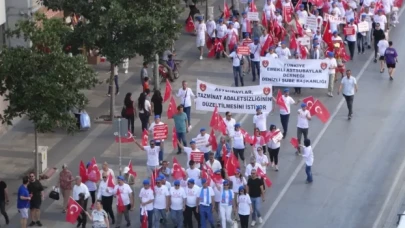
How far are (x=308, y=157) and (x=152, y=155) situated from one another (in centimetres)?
388

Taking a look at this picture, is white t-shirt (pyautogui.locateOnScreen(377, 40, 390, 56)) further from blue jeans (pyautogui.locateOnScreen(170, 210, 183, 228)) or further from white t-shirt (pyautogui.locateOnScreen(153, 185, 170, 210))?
white t-shirt (pyautogui.locateOnScreen(153, 185, 170, 210))

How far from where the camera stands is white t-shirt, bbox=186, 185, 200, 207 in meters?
28.2

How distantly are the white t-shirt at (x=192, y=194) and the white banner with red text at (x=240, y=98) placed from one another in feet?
18.1

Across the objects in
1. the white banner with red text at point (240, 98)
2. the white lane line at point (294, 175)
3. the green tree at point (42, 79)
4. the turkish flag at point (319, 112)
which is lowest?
the white lane line at point (294, 175)

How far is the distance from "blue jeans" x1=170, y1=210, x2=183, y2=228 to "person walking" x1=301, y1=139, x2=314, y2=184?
4.18 m

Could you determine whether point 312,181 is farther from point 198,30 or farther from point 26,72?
point 198,30

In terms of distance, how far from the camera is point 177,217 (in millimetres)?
28438

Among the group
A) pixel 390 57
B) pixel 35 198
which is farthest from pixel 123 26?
pixel 390 57

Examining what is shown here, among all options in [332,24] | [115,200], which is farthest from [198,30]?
[115,200]

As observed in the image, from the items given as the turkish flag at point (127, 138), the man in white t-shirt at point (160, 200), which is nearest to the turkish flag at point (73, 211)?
the man in white t-shirt at point (160, 200)

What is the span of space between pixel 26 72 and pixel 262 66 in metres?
9.28

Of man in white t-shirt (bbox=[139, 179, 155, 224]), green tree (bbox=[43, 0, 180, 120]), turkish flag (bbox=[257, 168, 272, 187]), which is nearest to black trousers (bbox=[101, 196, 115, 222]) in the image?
man in white t-shirt (bbox=[139, 179, 155, 224])

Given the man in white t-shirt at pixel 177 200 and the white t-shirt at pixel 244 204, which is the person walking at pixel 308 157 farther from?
the man in white t-shirt at pixel 177 200

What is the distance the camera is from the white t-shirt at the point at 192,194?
28.2 meters
